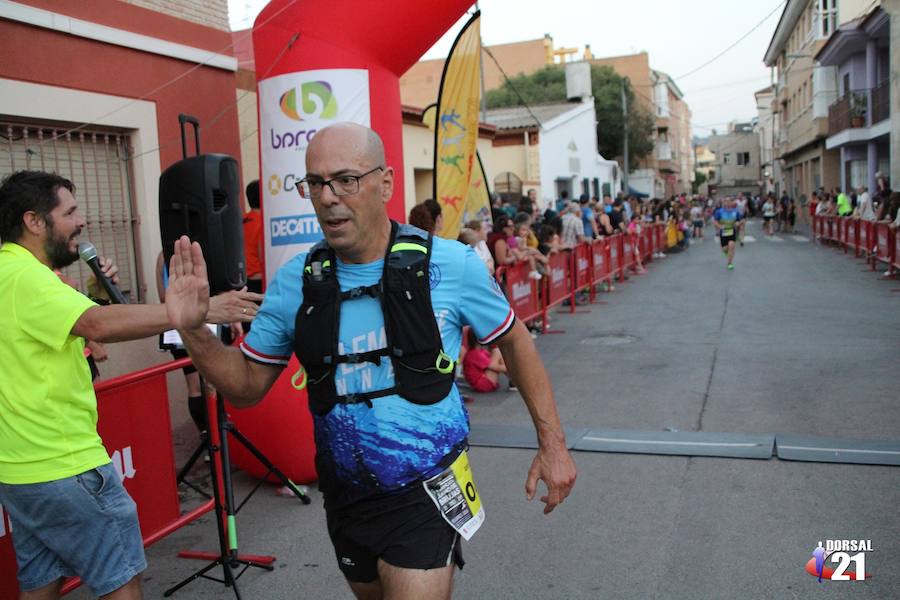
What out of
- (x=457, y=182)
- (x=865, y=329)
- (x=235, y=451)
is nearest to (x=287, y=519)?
(x=235, y=451)

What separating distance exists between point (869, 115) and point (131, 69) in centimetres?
2957

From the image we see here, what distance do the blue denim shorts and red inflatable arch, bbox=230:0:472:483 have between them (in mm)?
2690

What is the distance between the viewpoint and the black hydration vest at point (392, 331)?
8.02 ft

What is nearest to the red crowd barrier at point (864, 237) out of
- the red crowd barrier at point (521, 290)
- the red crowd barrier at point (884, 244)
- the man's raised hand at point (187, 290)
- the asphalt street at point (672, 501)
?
the red crowd barrier at point (884, 244)

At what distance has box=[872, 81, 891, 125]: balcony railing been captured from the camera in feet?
90.9

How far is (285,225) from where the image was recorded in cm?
568

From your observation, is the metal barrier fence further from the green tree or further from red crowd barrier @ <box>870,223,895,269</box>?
the green tree

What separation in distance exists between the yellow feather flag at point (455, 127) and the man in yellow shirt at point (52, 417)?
5782mm

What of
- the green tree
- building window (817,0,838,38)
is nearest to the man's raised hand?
building window (817,0,838,38)

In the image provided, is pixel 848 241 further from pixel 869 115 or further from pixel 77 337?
pixel 77 337

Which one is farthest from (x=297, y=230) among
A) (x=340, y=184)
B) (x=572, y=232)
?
(x=572, y=232)

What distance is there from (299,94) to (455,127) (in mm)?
3240

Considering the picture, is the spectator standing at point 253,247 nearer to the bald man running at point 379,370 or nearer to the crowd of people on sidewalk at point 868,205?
the bald man running at point 379,370

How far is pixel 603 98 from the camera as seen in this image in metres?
50.3
